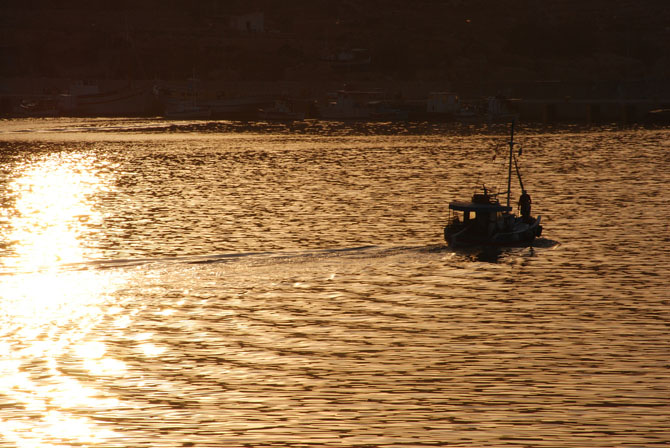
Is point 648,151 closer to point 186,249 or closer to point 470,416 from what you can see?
point 186,249

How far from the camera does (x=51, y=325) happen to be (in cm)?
4572

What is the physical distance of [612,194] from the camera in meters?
97.1

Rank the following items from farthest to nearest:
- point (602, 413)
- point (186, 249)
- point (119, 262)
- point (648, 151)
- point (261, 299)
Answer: point (648, 151)
point (186, 249)
point (119, 262)
point (261, 299)
point (602, 413)

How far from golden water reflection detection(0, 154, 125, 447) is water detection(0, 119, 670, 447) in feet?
0.50

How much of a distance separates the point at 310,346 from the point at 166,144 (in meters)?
134

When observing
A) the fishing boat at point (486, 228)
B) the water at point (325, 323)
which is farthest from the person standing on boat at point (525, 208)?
the water at point (325, 323)

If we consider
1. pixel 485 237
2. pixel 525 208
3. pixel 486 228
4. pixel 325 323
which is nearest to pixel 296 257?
pixel 485 237

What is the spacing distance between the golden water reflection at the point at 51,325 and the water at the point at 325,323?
153 millimetres

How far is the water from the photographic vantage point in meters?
33.0

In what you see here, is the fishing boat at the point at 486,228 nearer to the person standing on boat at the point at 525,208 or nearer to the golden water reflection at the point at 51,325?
the person standing on boat at the point at 525,208

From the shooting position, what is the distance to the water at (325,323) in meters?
33.0

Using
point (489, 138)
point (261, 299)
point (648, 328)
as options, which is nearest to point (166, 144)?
point (489, 138)

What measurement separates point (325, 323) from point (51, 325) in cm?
1488

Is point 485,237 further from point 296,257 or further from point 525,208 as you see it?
point 296,257
